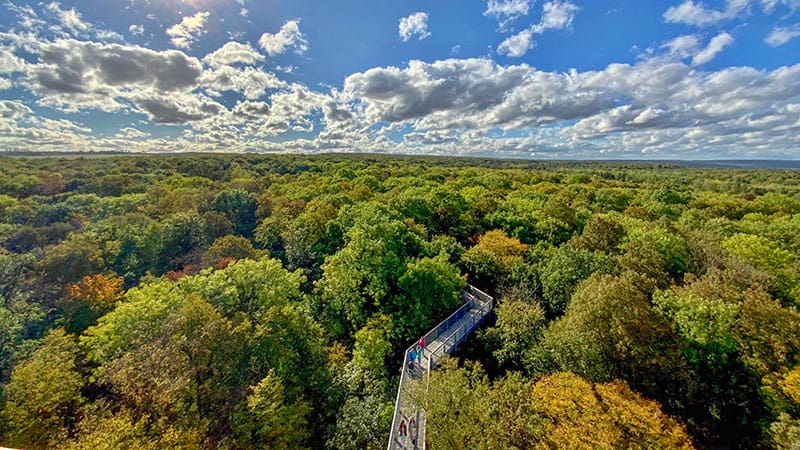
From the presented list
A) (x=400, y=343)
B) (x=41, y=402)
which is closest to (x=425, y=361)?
(x=400, y=343)

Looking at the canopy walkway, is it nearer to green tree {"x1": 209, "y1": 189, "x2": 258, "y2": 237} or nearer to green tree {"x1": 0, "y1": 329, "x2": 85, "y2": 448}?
green tree {"x1": 0, "y1": 329, "x2": 85, "y2": 448}

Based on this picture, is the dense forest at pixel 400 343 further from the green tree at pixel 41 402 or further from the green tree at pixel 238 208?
the green tree at pixel 238 208

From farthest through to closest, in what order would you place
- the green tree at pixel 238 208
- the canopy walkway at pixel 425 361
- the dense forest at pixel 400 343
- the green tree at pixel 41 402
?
the green tree at pixel 238 208 < the canopy walkway at pixel 425 361 < the green tree at pixel 41 402 < the dense forest at pixel 400 343

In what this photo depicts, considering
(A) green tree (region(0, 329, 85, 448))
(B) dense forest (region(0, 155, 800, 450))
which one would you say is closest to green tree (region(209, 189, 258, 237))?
(B) dense forest (region(0, 155, 800, 450))

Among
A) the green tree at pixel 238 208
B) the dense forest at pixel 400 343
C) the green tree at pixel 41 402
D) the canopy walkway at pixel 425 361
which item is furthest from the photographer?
the green tree at pixel 238 208

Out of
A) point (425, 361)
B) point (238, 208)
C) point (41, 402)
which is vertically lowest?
point (425, 361)

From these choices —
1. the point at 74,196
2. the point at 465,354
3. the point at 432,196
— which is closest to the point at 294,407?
the point at 465,354

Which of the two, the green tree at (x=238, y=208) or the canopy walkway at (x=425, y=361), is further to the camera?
the green tree at (x=238, y=208)

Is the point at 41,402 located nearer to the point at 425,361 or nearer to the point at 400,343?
the point at 400,343

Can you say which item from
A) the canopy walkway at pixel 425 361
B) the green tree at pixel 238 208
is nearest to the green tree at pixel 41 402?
the canopy walkway at pixel 425 361

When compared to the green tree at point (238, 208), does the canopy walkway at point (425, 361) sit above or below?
below
